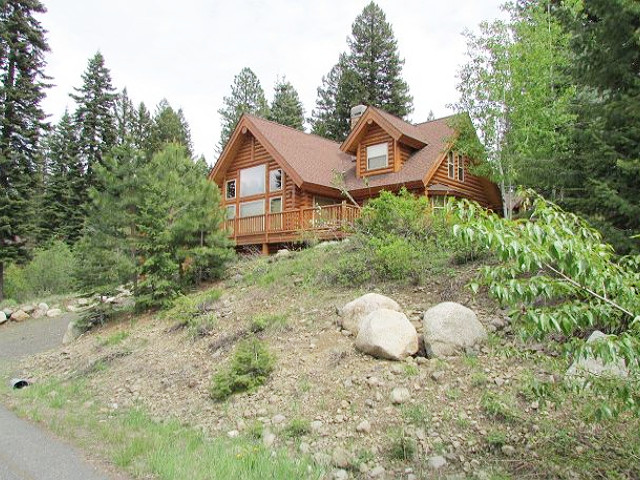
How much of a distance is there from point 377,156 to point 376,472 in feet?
56.6

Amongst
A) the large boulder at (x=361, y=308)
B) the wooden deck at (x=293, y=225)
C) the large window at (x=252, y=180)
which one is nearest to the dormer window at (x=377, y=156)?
the wooden deck at (x=293, y=225)

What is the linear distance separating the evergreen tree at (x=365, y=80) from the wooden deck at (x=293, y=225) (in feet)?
73.4

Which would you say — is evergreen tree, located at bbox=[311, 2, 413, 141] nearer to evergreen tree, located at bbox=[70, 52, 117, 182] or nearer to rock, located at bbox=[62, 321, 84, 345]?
evergreen tree, located at bbox=[70, 52, 117, 182]

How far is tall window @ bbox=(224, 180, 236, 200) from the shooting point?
23.5 m

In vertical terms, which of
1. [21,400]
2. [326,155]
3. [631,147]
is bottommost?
[21,400]

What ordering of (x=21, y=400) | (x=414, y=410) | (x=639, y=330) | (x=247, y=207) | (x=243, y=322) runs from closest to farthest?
(x=639, y=330) → (x=414, y=410) → (x=21, y=400) → (x=243, y=322) → (x=247, y=207)

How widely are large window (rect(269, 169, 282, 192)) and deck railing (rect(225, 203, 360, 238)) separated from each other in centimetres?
226

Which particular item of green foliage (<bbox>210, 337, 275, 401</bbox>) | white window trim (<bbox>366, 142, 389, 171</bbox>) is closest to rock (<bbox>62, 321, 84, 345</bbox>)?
green foliage (<bbox>210, 337, 275, 401</bbox>)

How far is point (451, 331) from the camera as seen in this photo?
638 cm

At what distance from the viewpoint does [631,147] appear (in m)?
6.14

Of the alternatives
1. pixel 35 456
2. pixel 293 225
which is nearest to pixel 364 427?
pixel 35 456

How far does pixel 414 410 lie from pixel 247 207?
18.4m

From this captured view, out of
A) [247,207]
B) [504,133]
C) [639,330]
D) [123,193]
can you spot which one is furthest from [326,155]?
[639,330]

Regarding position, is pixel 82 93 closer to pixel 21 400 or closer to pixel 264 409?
pixel 21 400
